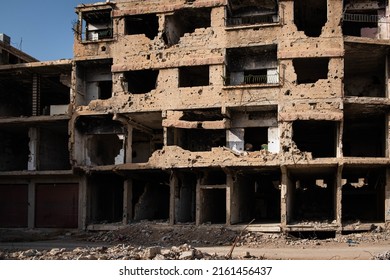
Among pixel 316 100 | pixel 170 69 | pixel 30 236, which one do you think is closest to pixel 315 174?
pixel 316 100

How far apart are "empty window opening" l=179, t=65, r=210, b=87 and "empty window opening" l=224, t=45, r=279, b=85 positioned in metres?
1.39

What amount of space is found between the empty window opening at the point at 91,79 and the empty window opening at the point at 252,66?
7.16 m

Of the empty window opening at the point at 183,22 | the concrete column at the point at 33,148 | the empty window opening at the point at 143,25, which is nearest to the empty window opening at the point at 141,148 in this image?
the concrete column at the point at 33,148

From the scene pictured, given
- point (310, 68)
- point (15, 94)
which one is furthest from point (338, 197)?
point (15, 94)

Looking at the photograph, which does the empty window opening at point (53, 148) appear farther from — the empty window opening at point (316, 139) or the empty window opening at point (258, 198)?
the empty window opening at point (316, 139)

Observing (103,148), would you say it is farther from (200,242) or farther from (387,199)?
(387,199)

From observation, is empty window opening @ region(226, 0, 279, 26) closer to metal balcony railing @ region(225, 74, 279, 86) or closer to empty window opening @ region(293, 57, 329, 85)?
empty window opening @ region(293, 57, 329, 85)

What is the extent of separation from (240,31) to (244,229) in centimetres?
1009

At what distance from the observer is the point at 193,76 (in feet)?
98.8

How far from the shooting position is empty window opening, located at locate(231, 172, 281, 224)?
94.0 ft

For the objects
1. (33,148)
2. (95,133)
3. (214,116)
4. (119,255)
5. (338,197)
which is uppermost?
(214,116)

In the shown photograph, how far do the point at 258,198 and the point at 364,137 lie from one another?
24.4 feet

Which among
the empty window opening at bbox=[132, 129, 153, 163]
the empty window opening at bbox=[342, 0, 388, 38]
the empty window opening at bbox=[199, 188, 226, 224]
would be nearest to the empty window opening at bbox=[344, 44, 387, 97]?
the empty window opening at bbox=[342, 0, 388, 38]

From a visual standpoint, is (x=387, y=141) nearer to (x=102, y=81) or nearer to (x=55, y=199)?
(x=102, y=81)
